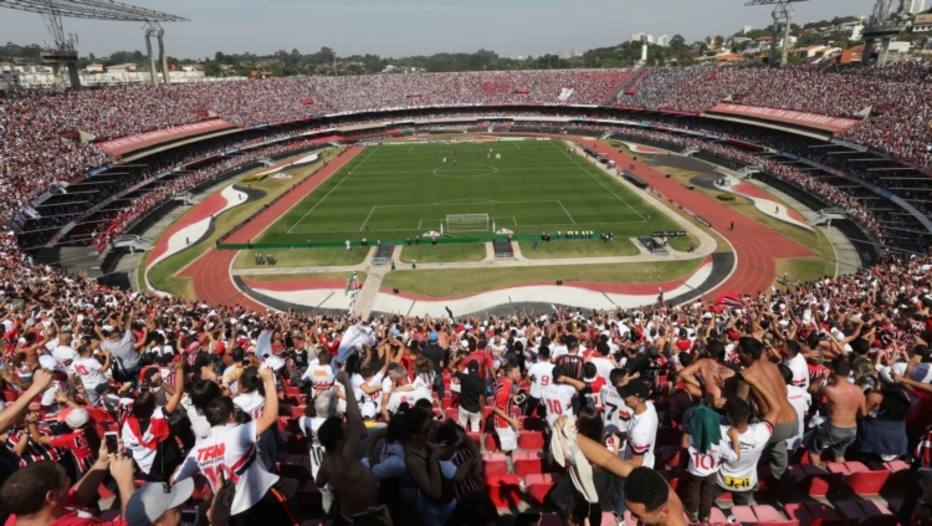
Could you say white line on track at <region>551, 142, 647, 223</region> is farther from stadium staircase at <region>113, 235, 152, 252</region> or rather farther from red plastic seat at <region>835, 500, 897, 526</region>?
stadium staircase at <region>113, 235, 152, 252</region>

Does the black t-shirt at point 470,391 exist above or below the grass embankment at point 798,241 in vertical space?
above

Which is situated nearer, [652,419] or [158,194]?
[652,419]

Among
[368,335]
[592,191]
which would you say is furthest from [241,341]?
[592,191]

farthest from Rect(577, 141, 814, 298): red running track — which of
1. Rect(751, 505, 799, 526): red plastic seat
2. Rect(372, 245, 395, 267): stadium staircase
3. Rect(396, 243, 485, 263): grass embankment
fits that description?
Rect(751, 505, 799, 526): red plastic seat

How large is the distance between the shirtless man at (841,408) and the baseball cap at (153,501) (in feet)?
25.6

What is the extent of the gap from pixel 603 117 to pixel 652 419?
296ft

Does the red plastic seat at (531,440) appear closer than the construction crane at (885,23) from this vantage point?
Yes

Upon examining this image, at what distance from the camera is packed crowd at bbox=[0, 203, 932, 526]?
5.10 meters

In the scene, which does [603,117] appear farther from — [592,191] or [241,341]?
[241,341]

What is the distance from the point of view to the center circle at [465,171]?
199 ft

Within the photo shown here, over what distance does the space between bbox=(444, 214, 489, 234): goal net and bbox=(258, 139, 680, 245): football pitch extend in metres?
0.08

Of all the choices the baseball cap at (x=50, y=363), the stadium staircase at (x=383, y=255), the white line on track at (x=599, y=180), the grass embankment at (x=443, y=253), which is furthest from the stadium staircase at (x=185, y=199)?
the baseball cap at (x=50, y=363)

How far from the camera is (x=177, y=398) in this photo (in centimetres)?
695

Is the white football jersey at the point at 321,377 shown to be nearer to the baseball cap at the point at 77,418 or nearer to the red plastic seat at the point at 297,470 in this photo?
the red plastic seat at the point at 297,470
